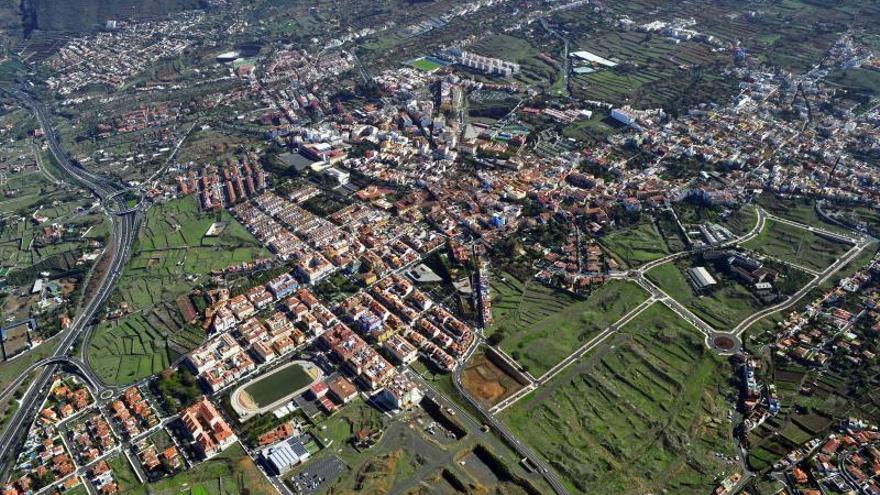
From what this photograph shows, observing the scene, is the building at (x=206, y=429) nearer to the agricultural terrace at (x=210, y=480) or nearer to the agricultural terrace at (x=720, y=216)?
the agricultural terrace at (x=210, y=480)

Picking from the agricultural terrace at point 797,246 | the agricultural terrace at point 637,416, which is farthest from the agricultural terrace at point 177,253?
the agricultural terrace at point 797,246

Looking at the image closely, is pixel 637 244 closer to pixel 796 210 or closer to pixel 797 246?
pixel 797 246

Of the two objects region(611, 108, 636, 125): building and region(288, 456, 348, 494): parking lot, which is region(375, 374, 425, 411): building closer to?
region(288, 456, 348, 494): parking lot

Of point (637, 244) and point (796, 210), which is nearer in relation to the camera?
point (637, 244)

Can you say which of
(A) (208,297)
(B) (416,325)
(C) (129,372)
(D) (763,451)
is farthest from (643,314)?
(C) (129,372)

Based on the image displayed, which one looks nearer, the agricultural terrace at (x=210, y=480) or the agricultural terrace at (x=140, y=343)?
the agricultural terrace at (x=210, y=480)

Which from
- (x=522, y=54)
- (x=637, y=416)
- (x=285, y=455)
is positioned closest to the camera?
(x=285, y=455)

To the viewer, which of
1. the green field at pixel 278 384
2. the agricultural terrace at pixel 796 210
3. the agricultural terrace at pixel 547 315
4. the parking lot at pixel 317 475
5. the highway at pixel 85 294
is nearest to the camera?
the parking lot at pixel 317 475

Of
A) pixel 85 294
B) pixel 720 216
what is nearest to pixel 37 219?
pixel 85 294
